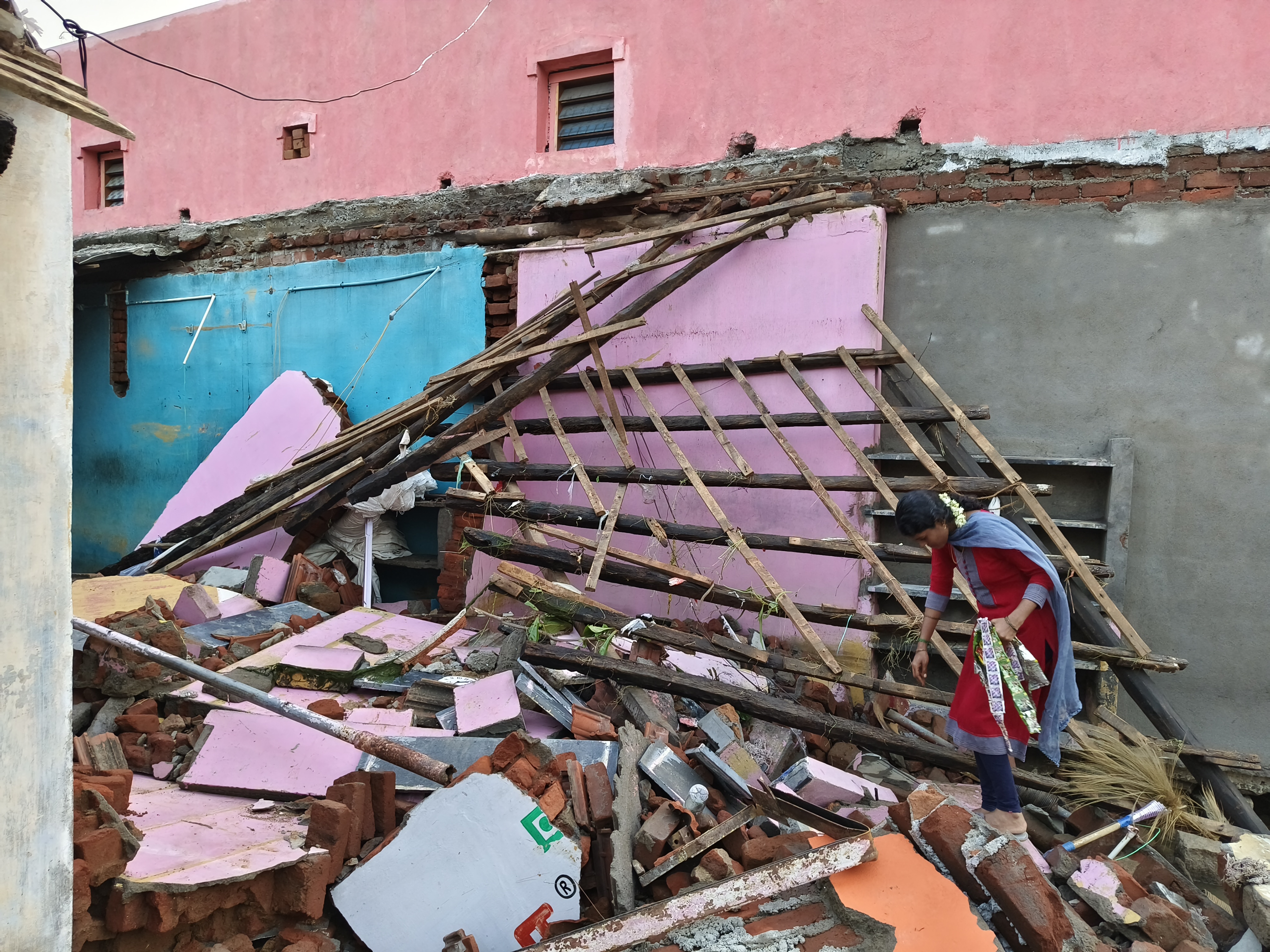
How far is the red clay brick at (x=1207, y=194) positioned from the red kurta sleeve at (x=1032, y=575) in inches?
112

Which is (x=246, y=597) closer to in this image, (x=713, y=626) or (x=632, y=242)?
(x=713, y=626)

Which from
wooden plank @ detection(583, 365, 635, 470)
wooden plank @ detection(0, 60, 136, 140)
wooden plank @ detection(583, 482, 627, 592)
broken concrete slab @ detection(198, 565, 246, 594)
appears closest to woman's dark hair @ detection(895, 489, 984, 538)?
wooden plank @ detection(583, 482, 627, 592)

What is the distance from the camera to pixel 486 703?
395 cm

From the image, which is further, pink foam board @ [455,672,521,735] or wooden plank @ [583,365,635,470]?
wooden plank @ [583,365,635,470]

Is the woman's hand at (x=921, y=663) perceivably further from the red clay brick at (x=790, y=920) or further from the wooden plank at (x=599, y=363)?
the wooden plank at (x=599, y=363)

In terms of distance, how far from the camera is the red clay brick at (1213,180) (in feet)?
15.4

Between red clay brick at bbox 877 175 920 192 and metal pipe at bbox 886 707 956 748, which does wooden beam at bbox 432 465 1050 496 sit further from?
red clay brick at bbox 877 175 920 192

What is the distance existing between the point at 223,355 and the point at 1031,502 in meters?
6.99

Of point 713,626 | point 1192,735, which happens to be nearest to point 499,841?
point 713,626

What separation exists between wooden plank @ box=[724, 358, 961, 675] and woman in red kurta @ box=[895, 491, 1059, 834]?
0.47 metres

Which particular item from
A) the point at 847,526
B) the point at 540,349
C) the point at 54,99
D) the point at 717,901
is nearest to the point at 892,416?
the point at 847,526

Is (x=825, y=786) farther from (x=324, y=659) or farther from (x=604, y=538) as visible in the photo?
(x=324, y=659)

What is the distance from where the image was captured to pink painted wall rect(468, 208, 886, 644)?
17.8 feet

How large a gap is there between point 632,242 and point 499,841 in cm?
402
